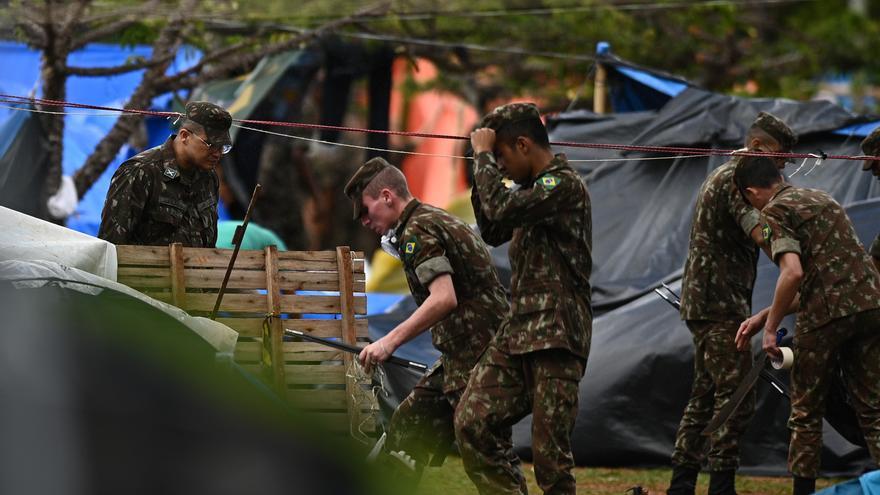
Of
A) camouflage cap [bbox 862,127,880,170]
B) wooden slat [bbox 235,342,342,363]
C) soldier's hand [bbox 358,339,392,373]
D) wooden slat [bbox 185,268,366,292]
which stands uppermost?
camouflage cap [bbox 862,127,880,170]

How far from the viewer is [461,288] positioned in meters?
6.67

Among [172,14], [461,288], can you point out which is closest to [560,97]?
[172,14]

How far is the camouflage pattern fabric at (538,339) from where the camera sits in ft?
20.0

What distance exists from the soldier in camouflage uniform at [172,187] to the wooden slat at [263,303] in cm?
66

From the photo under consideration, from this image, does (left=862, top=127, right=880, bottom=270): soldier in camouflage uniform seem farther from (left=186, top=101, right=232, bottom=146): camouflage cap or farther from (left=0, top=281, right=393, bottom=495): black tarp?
(left=0, top=281, right=393, bottom=495): black tarp

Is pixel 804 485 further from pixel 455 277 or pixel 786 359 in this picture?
pixel 455 277

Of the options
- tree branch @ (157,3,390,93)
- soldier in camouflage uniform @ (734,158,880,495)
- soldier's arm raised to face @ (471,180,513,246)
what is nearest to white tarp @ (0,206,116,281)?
soldier's arm raised to face @ (471,180,513,246)

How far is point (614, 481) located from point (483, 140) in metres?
3.70

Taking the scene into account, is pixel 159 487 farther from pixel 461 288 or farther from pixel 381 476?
pixel 461 288

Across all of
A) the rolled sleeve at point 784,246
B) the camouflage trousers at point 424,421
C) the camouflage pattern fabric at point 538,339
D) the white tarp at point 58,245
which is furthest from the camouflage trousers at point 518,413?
the white tarp at point 58,245

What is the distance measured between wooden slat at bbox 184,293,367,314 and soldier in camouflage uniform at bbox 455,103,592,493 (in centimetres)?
162

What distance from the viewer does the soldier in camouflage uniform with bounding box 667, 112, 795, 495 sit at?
784 cm

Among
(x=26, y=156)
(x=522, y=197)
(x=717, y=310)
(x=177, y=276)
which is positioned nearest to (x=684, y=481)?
(x=717, y=310)

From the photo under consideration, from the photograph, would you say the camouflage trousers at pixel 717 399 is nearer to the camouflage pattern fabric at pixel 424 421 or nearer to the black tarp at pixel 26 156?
the camouflage pattern fabric at pixel 424 421
